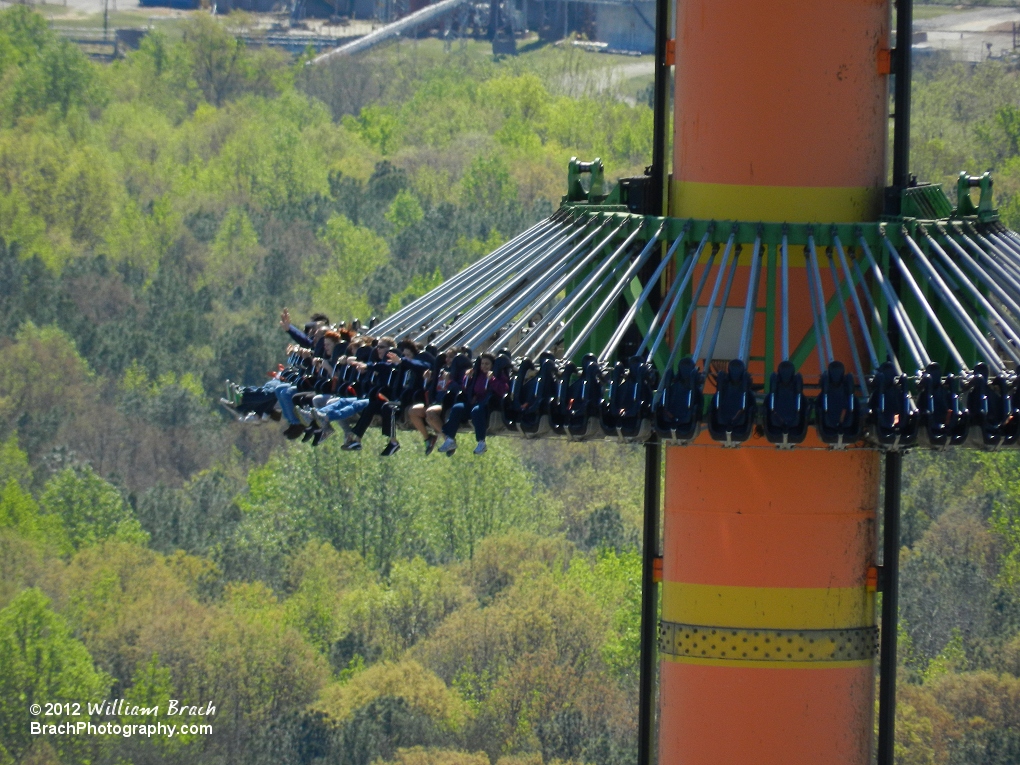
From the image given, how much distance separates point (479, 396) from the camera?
18594mm

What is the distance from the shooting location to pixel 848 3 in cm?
1923

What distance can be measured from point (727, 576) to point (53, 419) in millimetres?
111151

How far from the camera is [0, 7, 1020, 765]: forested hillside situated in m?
86.6

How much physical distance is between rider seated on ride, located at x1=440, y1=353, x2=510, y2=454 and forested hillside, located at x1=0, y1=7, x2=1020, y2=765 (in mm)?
64517

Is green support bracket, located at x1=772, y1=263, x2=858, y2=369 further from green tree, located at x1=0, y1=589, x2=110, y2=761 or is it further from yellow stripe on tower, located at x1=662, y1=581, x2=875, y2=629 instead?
green tree, located at x1=0, y1=589, x2=110, y2=761

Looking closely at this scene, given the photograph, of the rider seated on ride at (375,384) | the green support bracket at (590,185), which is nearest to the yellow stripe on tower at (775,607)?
the rider seated on ride at (375,384)

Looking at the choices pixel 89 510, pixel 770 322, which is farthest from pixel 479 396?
pixel 89 510

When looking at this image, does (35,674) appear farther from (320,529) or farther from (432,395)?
(432,395)

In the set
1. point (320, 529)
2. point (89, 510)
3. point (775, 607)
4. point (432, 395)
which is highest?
point (432, 395)

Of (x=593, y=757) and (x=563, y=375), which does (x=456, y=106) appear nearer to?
(x=593, y=757)

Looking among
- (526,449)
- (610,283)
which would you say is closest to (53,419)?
(526,449)

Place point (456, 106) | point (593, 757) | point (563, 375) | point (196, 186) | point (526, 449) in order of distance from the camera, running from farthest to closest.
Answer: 1. point (456, 106)
2. point (196, 186)
3. point (526, 449)
4. point (593, 757)
5. point (563, 375)

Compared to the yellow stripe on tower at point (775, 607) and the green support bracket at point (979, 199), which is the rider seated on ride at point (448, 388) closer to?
the yellow stripe on tower at point (775, 607)

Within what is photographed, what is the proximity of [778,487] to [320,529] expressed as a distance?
89617 mm
